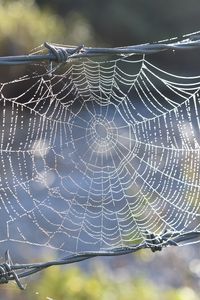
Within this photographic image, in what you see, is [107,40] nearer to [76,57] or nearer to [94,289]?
[94,289]

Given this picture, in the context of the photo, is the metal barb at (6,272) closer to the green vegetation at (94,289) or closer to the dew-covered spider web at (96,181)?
the green vegetation at (94,289)

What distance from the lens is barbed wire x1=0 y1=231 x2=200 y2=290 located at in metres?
1.38

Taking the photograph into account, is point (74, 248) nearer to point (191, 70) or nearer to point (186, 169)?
point (186, 169)

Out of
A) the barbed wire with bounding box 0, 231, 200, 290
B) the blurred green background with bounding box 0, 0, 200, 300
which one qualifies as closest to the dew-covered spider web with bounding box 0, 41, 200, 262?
the blurred green background with bounding box 0, 0, 200, 300

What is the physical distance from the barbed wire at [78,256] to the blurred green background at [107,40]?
106 centimetres

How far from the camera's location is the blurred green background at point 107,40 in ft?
9.00

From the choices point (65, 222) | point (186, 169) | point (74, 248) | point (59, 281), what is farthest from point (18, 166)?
point (59, 281)

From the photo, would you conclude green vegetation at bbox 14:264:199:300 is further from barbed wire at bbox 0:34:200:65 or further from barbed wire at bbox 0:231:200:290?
barbed wire at bbox 0:34:200:65

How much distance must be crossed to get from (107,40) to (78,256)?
24.1ft

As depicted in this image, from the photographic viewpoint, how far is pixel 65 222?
4.60 m

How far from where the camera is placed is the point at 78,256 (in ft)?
4.63

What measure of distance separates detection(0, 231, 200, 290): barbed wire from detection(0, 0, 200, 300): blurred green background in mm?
1064

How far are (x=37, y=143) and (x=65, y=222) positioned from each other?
1.33 meters

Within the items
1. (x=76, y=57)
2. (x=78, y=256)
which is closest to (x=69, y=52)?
(x=76, y=57)
